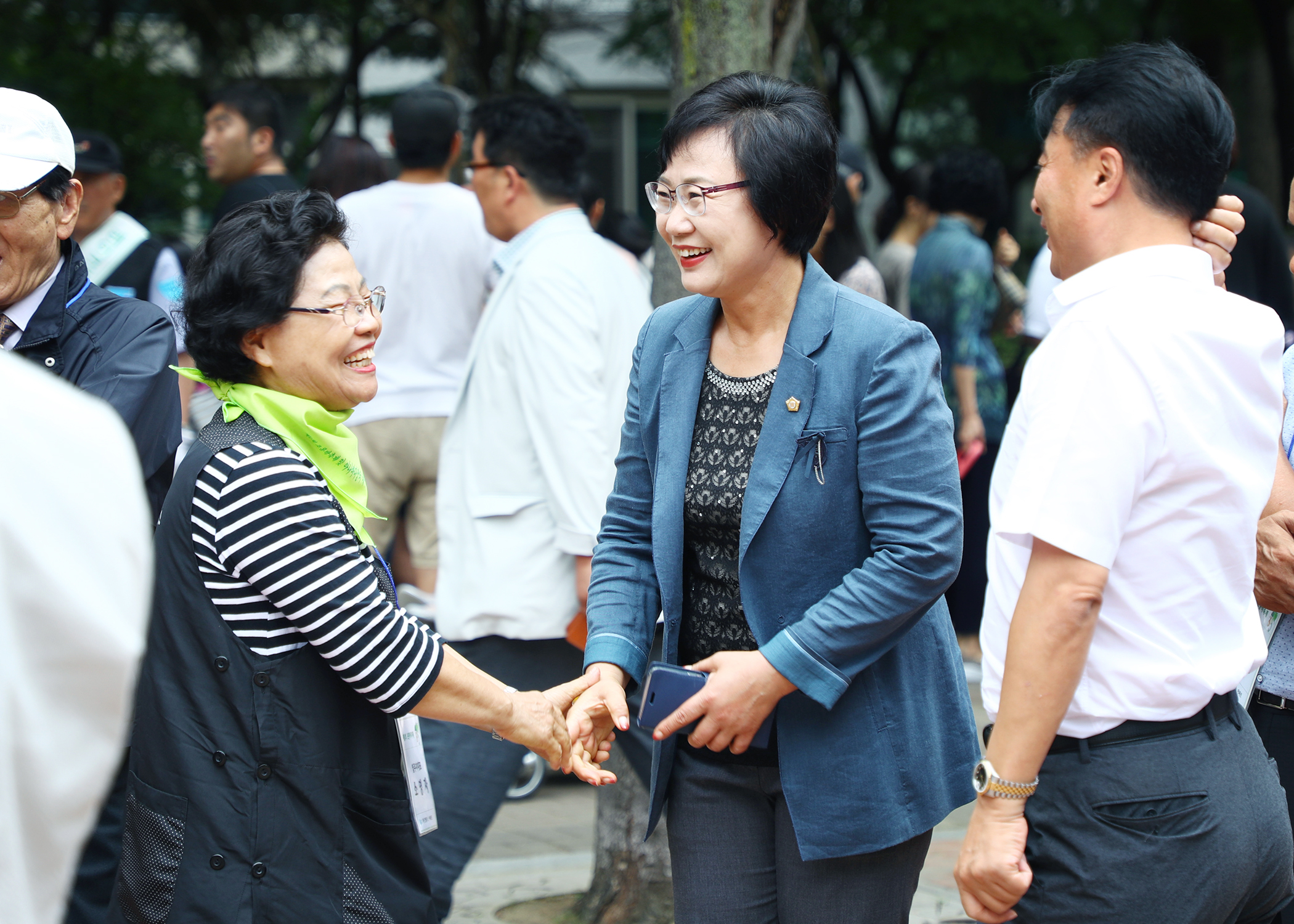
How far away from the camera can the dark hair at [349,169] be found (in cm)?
660

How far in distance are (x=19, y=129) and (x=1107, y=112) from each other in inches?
84.1

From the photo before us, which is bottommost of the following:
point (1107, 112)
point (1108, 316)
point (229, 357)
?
point (229, 357)

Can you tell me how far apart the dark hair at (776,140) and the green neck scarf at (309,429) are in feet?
2.81

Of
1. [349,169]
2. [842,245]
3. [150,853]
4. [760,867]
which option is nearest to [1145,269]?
[760,867]

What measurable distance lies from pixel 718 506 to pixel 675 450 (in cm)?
15

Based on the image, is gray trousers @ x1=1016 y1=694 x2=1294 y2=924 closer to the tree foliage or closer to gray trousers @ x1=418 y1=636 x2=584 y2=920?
gray trousers @ x1=418 y1=636 x2=584 y2=920

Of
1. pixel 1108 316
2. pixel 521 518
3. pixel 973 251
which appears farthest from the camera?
pixel 973 251

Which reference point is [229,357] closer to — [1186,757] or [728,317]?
[728,317]

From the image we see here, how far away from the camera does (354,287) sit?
254cm

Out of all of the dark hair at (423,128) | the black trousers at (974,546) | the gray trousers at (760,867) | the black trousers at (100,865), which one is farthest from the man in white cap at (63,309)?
the black trousers at (974,546)

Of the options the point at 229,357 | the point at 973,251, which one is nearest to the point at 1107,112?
the point at 229,357

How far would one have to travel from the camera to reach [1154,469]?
2.02 metres

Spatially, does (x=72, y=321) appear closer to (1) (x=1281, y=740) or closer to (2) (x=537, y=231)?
(2) (x=537, y=231)

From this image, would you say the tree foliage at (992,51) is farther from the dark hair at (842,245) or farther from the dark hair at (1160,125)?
the dark hair at (1160,125)
